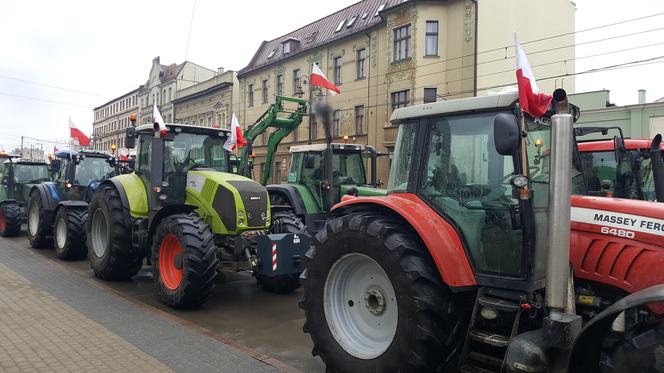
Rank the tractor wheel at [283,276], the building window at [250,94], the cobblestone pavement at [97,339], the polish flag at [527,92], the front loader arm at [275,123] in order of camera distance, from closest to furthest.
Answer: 1. the polish flag at [527,92]
2. the cobblestone pavement at [97,339]
3. the tractor wheel at [283,276]
4. the front loader arm at [275,123]
5. the building window at [250,94]

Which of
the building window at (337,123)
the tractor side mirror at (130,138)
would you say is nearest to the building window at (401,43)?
the building window at (337,123)

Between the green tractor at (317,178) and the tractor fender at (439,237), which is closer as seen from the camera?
the tractor fender at (439,237)

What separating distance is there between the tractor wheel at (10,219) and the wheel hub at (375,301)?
13103 mm

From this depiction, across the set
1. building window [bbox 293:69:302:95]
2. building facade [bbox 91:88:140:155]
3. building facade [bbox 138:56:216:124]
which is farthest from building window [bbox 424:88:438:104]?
building facade [bbox 91:88:140:155]

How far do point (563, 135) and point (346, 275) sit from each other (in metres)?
2.12

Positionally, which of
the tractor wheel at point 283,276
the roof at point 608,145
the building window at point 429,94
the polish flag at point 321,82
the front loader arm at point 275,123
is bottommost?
the tractor wheel at point 283,276

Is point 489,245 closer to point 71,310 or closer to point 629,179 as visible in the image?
point 629,179

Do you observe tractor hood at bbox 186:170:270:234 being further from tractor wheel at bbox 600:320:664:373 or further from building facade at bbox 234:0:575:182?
building facade at bbox 234:0:575:182

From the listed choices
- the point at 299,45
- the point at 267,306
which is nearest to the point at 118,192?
the point at 267,306

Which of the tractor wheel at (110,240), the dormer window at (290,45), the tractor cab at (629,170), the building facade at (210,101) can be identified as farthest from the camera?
the building facade at (210,101)

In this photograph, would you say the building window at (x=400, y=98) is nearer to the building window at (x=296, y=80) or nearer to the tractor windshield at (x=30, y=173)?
the building window at (x=296, y=80)

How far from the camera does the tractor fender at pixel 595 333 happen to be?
8.89 feet

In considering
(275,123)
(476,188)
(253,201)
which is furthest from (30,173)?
(476,188)

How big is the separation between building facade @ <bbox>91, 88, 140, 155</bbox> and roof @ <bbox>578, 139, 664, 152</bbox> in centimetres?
5455
